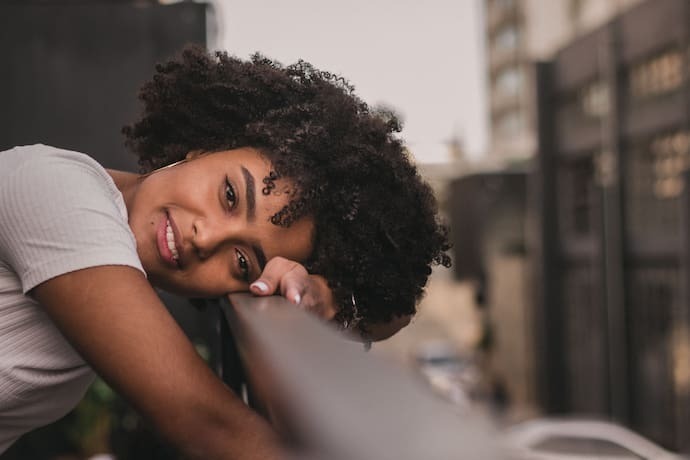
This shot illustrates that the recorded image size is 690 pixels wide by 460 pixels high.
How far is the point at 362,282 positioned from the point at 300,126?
13.2 inches

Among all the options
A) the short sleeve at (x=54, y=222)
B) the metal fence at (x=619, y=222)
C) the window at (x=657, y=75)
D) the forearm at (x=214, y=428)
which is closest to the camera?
the forearm at (x=214, y=428)

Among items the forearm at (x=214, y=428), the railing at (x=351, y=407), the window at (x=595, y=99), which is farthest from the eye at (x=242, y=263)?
the window at (x=595, y=99)

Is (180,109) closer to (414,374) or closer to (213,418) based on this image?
(213,418)

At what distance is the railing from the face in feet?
2.83

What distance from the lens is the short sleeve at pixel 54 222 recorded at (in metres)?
1.28

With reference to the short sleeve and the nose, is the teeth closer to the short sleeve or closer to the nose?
the nose

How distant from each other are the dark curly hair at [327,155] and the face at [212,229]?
31mm

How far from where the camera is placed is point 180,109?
2.16 m

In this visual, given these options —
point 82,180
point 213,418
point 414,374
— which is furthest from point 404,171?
point 414,374

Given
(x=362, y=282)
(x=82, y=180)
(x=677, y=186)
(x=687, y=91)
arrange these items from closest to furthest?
(x=82, y=180) → (x=362, y=282) → (x=687, y=91) → (x=677, y=186)

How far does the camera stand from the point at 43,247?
4.30ft

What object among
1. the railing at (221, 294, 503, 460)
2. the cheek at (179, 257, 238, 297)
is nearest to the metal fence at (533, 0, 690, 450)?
the cheek at (179, 257, 238, 297)

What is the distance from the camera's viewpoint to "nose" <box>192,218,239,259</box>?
1626 millimetres

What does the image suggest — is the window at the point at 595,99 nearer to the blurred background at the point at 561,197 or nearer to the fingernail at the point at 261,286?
the blurred background at the point at 561,197
